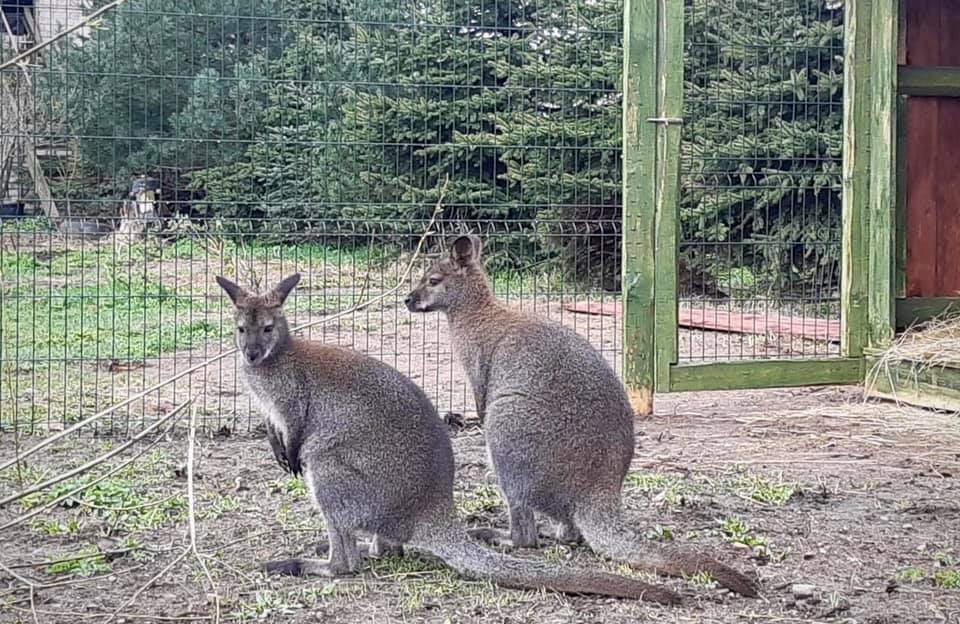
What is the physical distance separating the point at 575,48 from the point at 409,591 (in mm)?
5315

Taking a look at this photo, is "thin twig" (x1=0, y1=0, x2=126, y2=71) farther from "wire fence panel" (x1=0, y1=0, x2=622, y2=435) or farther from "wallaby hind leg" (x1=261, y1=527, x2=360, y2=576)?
"wire fence panel" (x1=0, y1=0, x2=622, y2=435)

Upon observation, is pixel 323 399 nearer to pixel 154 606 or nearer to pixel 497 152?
pixel 154 606

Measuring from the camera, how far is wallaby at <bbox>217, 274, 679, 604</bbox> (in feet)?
14.9

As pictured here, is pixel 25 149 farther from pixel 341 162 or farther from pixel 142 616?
pixel 142 616

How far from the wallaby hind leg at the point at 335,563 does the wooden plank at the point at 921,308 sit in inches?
225

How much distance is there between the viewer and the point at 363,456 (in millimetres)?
4598

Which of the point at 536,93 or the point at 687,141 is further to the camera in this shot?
the point at 687,141

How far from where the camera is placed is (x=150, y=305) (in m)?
11.2

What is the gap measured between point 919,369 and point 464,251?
3647mm

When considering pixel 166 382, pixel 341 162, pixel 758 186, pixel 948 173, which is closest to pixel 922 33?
pixel 948 173

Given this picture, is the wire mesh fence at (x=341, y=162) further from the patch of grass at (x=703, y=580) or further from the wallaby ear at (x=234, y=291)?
the patch of grass at (x=703, y=580)

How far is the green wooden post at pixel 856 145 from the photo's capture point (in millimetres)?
8562

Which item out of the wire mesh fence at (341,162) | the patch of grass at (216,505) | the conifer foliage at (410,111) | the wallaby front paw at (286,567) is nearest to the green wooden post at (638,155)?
the wire mesh fence at (341,162)

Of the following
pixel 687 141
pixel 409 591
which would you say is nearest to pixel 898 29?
pixel 687 141
